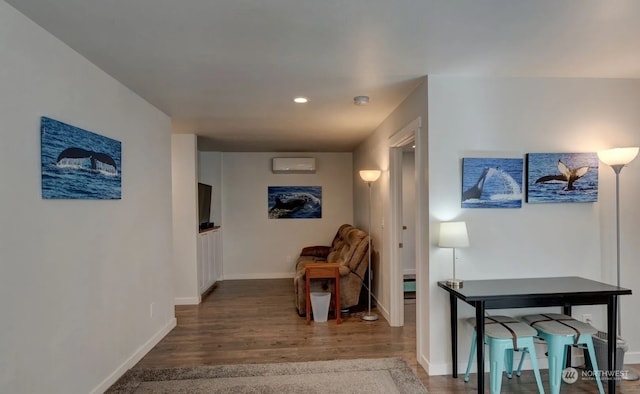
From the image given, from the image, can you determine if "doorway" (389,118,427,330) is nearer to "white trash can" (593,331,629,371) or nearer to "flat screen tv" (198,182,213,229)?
"white trash can" (593,331,629,371)

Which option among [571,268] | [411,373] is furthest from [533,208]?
[411,373]

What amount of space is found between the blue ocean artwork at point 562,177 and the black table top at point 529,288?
2.09 feet

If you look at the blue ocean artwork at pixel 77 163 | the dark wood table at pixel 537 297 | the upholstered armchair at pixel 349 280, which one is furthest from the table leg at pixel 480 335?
the blue ocean artwork at pixel 77 163

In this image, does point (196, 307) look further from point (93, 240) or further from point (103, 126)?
point (103, 126)

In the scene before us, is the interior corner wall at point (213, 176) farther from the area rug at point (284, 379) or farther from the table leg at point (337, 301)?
the area rug at point (284, 379)

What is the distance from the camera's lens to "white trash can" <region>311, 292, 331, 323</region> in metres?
4.13

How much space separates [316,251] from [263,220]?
119 centimetres

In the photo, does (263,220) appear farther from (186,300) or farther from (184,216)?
(186,300)

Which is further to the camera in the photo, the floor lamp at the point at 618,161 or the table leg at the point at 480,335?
the floor lamp at the point at 618,161

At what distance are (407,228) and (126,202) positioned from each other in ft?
16.1

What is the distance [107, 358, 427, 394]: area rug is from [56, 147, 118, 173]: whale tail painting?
5.46 ft

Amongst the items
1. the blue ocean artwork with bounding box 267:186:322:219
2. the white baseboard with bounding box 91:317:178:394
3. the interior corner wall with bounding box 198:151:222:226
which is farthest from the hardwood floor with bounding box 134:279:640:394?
the blue ocean artwork with bounding box 267:186:322:219

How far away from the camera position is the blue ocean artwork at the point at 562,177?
9.21 ft

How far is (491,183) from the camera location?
9.15 feet
